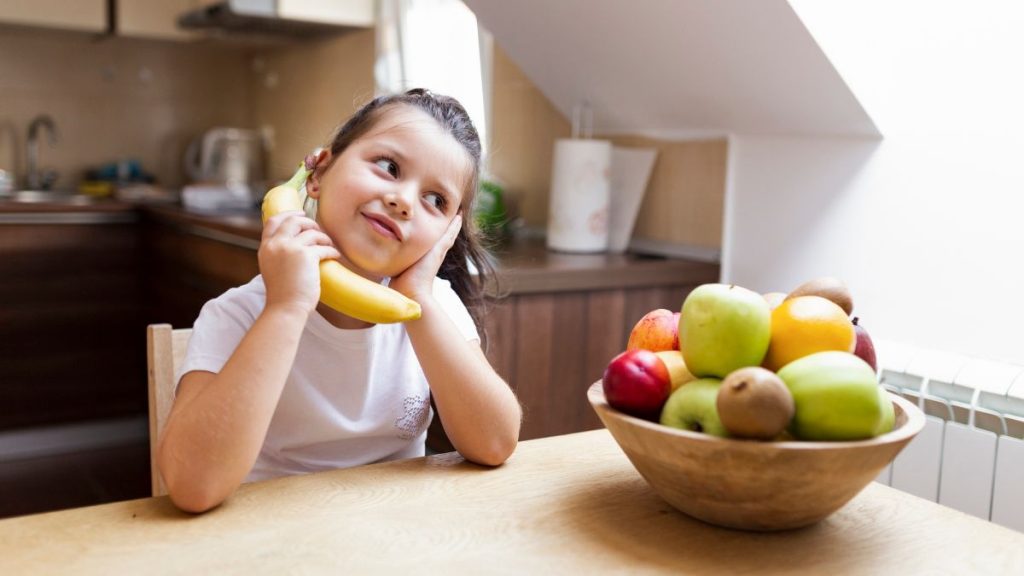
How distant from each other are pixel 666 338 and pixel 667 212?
136 cm

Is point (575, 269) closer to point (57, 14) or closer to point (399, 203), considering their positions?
point (399, 203)

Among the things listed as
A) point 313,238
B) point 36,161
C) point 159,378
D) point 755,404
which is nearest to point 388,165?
point 313,238

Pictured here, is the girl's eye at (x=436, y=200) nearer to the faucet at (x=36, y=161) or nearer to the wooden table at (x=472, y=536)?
the wooden table at (x=472, y=536)

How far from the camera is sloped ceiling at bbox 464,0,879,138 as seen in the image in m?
1.69

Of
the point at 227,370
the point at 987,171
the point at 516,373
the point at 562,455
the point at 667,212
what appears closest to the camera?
the point at 227,370

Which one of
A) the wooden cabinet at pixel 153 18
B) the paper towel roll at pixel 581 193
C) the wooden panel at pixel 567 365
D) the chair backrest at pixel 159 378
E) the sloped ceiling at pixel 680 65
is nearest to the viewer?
the chair backrest at pixel 159 378

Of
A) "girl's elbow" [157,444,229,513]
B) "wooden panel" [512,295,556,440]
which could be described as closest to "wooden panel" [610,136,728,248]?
"wooden panel" [512,295,556,440]

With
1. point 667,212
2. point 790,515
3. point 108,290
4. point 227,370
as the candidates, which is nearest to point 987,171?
point 667,212

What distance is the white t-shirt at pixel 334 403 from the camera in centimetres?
112

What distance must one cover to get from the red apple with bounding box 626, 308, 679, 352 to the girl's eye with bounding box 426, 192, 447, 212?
11.1 inches

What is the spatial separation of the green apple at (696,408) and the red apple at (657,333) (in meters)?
0.11

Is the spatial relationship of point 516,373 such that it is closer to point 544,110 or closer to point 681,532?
point 544,110

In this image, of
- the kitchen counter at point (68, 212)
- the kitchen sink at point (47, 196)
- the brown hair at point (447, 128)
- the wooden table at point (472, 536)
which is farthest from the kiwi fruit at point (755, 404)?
the kitchen sink at point (47, 196)

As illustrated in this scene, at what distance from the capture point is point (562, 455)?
1050 millimetres
